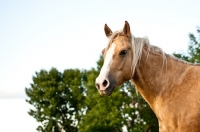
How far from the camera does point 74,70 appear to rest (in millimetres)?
69312

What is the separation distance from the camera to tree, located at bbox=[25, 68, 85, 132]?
208 feet

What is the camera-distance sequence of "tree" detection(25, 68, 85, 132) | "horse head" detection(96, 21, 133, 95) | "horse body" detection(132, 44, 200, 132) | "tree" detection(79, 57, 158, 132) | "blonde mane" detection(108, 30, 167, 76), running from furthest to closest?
"tree" detection(25, 68, 85, 132) < "tree" detection(79, 57, 158, 132) < "blonde mane" detection(108, 30, 167, 76) < "horse head" detection(96, 21, 133, 95) < "horse body" detection(132, 44, 200, 132)

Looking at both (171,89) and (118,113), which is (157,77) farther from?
(118,113)

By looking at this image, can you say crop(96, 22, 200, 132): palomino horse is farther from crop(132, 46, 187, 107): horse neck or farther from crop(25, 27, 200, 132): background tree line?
crop(25, 27, 200, 132): background tree line

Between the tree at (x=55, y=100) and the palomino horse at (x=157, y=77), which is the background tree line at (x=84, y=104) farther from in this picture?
the palomino horse at (x=157, y=77)

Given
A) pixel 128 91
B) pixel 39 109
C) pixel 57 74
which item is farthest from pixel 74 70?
pixel 128 91

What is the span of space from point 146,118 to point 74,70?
1924 cm

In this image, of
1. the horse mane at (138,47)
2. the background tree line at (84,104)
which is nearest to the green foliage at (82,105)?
the background tree line at (84,104)

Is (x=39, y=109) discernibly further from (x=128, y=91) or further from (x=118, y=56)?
(x=118, y=56)

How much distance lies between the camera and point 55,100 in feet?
207

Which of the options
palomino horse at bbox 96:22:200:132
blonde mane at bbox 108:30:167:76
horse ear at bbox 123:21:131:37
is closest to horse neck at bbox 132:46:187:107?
palomino horse at bbox 96:22:200:132

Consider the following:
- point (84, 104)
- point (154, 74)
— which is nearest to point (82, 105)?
point (84, 104)

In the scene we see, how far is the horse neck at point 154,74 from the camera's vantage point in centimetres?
790

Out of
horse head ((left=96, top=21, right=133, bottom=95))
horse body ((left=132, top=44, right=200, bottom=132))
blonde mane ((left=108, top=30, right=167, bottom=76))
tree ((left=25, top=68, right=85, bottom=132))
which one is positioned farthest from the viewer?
tree ((left=25, top=68, right=85, bottom=132))
